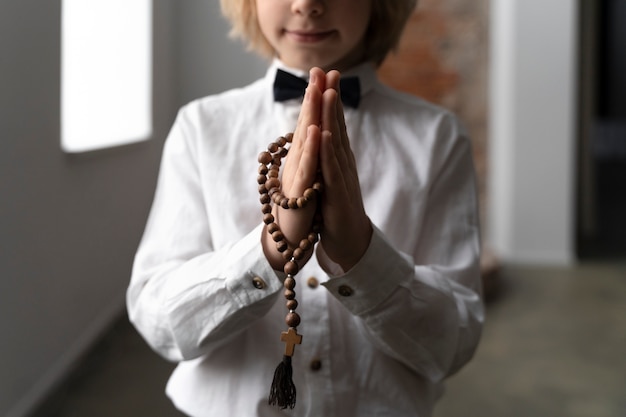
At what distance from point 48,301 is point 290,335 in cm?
43

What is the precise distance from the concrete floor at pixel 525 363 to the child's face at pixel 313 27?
36cm

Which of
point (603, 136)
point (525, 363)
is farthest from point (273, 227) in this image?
point (603, 136)

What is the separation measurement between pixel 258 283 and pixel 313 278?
9cm

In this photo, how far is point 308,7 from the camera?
553 millimetres

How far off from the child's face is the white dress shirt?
0.06m

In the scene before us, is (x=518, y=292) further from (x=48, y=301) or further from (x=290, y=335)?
(x=290, y=335)

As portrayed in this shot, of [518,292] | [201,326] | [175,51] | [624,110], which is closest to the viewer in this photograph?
[201,326]

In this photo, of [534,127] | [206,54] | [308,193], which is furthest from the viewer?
[534,127]

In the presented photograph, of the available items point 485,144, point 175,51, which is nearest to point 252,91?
point 175,51

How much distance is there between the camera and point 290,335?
1.66ft

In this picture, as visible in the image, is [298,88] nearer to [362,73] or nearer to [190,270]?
[362,73]

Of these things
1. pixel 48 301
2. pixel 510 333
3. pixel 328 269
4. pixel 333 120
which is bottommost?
pixel 510 333

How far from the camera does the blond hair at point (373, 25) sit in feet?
2.17

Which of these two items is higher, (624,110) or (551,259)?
(624,110)
